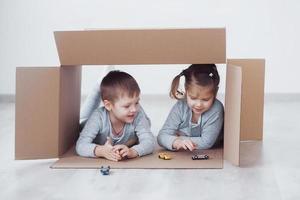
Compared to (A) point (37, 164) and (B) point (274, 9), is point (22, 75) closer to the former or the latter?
(A) point (37, 164)

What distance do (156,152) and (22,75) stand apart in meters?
0.41

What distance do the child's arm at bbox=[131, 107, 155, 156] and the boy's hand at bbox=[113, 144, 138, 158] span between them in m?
0.01

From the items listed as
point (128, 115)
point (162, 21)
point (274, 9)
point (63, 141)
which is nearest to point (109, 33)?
point (128, 115)

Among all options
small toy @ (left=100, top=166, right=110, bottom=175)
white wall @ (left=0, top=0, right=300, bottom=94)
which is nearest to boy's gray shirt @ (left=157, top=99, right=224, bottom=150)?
small toy @ (left=100, top=166, right=110, bottom=175)

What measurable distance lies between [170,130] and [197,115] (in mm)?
88

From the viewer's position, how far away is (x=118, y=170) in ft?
4.08

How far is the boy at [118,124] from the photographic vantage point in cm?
135

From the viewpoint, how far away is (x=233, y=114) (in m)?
1.27

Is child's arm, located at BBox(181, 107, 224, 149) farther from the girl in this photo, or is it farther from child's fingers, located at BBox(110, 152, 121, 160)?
child's fingers, located at BBox(110, 152, 121, 160)

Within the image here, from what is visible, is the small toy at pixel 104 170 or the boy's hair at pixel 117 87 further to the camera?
the boy's hair at pixel 117 87

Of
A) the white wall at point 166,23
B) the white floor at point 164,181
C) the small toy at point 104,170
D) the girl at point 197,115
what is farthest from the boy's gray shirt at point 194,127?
the white wall at point 166,23

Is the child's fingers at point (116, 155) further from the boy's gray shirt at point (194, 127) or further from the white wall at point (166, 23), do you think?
the white wall at point (166, 23)

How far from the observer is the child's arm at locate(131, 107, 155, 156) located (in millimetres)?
1347

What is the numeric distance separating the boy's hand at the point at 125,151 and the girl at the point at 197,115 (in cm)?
12
